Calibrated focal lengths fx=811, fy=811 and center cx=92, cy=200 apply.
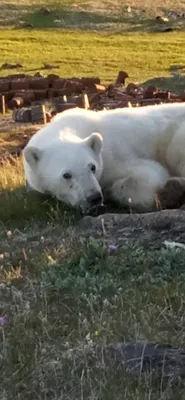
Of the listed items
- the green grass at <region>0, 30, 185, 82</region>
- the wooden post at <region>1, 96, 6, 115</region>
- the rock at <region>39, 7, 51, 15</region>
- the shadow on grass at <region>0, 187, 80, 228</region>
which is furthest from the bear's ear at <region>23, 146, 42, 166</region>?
the rock at <region>39, 7, 51, 15</region>

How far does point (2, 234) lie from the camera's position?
673cm

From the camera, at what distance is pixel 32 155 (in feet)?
25.2

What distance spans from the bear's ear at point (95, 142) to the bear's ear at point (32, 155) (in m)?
0.47

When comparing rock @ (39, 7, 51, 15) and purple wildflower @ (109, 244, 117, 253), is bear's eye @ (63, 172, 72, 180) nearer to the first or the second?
purple wildflower @ (109, 244, 117, 253)

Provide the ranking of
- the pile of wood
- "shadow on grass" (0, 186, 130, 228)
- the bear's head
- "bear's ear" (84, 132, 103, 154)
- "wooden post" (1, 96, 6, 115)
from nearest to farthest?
"shadow on grass" (0, 186, 130, 228) → the bear's head → "bear's ear" (84, 132, 103, 154) → the pile of wood → "wooden post" (1, 96, 6, 115)

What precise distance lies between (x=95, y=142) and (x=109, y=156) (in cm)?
47

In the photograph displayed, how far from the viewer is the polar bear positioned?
7383 mm

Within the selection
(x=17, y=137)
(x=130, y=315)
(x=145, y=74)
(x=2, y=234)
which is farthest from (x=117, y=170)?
(x=145, y=74)

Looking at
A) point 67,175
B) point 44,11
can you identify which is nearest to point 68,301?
point 67,175

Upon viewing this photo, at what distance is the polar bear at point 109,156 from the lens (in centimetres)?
738

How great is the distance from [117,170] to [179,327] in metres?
3.69

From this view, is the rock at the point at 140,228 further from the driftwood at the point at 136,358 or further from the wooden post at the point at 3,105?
the wooden post at the point at 3,105

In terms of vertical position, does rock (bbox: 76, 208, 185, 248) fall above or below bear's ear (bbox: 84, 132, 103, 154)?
below

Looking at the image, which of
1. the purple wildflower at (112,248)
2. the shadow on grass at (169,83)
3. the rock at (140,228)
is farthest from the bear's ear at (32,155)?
the shadow on grass at (169,83)
